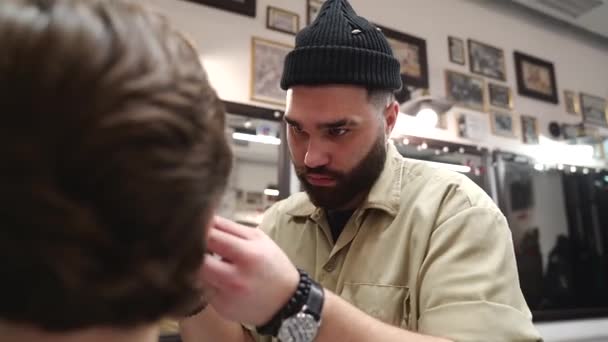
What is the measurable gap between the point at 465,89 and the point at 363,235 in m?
2.02

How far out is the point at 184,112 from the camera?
0.38 metres

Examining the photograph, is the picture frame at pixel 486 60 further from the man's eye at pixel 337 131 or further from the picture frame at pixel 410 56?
the man's eye at pixel 337 131

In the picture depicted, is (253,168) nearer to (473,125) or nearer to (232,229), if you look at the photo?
(232,229)

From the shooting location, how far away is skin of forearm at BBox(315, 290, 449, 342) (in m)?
0.69

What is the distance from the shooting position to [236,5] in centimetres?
206

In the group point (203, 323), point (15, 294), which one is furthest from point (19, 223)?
point (203, 323)

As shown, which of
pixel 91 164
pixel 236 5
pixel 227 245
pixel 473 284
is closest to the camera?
pixel 91 164

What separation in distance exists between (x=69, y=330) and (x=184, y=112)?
218 millimetres

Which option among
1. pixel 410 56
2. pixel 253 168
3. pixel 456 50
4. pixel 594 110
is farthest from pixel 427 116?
pixel 594 110

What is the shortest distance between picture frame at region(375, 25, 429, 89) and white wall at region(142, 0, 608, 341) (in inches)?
2.3

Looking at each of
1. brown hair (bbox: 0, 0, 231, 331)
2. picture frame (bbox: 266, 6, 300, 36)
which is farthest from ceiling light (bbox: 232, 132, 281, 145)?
brown hair (bbox: 0, 0, 231, 331)

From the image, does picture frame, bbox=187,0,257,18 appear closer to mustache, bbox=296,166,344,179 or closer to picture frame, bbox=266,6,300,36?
picture frame, bbox=266,6,300,36

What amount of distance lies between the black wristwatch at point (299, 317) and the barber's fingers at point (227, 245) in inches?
4.2

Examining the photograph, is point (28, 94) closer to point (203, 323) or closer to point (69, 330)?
point (69, 330)
